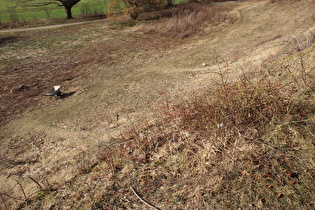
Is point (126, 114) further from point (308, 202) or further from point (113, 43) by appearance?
point (113, 43)

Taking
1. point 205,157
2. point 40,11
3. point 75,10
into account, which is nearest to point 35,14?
point 40,11

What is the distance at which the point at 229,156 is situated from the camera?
362 centimetres

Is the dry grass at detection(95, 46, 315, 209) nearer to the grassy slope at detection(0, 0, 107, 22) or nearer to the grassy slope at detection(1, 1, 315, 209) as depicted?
the grassy slope at detection(1, 1, 315, 209)

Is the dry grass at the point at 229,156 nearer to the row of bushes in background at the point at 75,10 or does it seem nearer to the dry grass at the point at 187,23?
the dry grass at the point at 187,23

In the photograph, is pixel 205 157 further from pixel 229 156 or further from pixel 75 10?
pixel 75 10

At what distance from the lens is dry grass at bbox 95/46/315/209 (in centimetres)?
314

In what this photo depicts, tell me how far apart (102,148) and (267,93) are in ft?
12.1

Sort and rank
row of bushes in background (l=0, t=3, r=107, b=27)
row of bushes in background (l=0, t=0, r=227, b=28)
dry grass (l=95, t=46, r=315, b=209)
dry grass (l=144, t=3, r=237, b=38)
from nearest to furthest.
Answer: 1. dry grass (l=95, t=46, r=315, b=209)
2. dry grass (l=144, t=3, r=237, b=38)
3. row of bushes in background (l=0, t=0, r=227, b=28)
4. row of bushes in background (l=0, t=3, r=107, b=27)

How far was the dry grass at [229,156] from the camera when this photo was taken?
10.3 feet

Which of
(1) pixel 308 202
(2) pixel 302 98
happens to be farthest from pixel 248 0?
(1) pixel 308 202

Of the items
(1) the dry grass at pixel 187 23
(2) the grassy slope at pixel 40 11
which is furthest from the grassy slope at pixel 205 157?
(2) the grassy slope at pixel 40 11

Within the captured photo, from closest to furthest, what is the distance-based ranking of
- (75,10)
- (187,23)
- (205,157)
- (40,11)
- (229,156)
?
(229,156) → (205,157) → (187,23) → (40,11) → (75,10)

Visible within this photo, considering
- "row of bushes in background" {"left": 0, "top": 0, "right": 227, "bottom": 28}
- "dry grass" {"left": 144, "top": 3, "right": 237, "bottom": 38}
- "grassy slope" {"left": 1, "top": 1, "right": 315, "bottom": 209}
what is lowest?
"grassy slope" {"left": 1, "top": 1, "right": 315, "bottom": 209}

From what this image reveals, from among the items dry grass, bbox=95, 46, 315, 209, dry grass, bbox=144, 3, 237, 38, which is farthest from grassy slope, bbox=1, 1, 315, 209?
dry grass, bbox=144, 3, 237, 38
